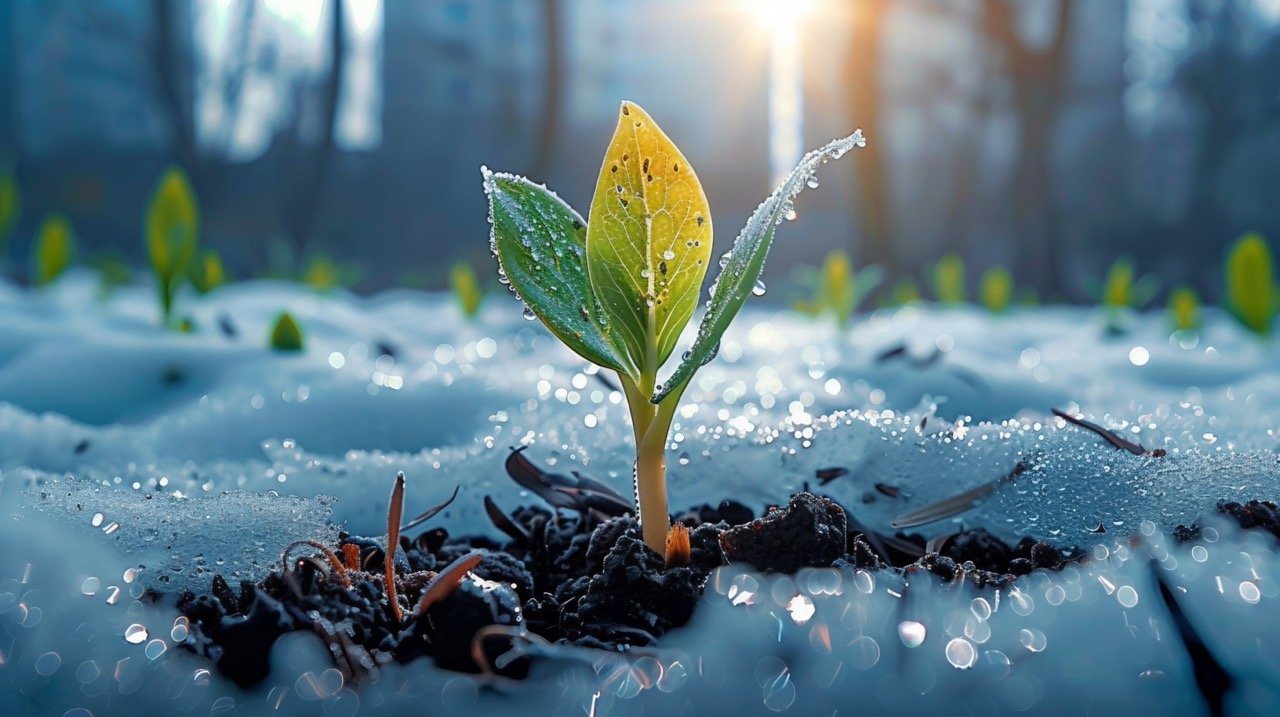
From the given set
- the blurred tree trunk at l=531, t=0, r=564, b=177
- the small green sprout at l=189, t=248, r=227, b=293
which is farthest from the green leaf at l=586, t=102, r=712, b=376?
the blurred tree trunk at l=531, t=0, r=564, b=177

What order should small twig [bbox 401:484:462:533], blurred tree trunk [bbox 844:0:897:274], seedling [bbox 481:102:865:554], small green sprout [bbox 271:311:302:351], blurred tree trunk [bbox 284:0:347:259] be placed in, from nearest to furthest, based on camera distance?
seedling [bbox 481:102:865:554], small twig [bbox 401:484:462:533], small green sprout [bbox 271:311:302:351], blurred tree trunk [bbox 844:0:897:274], blurred tree trunk [bbox 284:0:347:259]

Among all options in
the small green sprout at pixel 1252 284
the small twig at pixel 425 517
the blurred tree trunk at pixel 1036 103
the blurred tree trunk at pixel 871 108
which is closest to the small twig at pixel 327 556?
the small twig at pixel 425 517

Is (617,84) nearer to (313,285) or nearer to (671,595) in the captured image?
(313,285)

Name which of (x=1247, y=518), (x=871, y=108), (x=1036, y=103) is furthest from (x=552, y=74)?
(x=1247, y=518)

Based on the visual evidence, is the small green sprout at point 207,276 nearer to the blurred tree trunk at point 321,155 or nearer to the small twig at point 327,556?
the small twig at point 327,556

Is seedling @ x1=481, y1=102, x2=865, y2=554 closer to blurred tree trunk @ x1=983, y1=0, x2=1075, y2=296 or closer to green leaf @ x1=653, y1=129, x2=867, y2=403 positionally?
green leaf @ x1=653, y1=129, x2=867, y2=403

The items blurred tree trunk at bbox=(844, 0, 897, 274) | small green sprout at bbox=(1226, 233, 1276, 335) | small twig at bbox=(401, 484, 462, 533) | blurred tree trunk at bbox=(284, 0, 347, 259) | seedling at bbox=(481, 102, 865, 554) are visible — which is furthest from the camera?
blurred tree trunk at bbox=(284, 0, 347, 259)

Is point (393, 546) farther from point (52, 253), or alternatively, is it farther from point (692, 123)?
point (692, 123)
